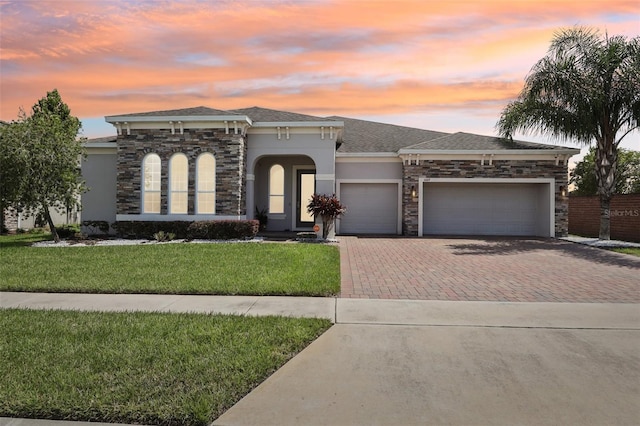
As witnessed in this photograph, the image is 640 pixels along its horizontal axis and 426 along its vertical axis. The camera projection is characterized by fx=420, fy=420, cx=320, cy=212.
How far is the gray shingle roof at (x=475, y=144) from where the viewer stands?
714 inches

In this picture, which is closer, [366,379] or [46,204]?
[366,379]

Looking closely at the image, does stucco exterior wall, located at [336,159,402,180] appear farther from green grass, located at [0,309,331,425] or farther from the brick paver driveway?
green grass, located at [0,309,331,425]

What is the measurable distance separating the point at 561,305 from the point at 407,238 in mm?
10811

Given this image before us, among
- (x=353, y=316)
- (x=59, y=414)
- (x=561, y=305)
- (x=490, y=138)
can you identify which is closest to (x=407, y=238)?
(x=490, y=138)

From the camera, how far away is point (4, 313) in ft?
19.9

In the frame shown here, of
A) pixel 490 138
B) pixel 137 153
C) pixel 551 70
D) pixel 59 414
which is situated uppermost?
pixel 551 70

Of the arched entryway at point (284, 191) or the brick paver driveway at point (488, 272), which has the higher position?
the arched entryway at point (284, 191)

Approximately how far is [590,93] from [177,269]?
50.4 ft

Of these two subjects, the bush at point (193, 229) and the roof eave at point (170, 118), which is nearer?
Result: the bush at point (193, 229)

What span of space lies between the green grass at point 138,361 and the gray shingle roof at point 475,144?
14339 millimetres

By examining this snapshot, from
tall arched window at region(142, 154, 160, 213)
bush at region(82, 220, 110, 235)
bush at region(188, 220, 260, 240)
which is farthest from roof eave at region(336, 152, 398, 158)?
bush at region(82, 220, 110, 235)

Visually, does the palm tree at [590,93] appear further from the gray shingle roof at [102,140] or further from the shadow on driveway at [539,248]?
the gray shingle roof at [102,140]

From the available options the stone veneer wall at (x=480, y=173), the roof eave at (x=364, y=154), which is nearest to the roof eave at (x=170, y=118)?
the roof eave at (x=364, y=154)

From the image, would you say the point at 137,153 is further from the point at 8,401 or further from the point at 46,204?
the point at 8,401
